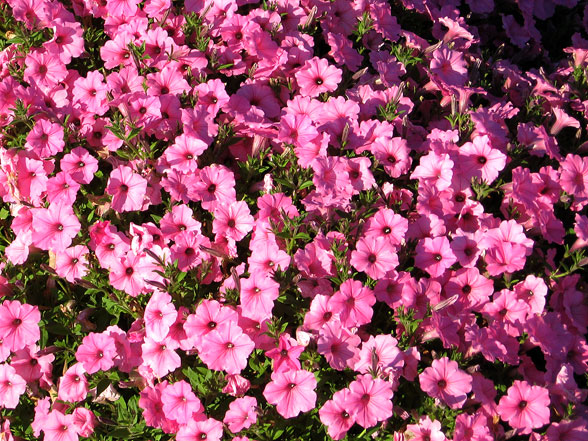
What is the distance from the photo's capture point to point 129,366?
297 cm

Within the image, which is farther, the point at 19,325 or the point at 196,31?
the point at 196,31

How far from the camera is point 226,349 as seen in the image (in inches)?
110

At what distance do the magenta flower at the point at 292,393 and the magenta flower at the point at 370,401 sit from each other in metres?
0.17

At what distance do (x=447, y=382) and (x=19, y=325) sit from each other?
6.56 feet

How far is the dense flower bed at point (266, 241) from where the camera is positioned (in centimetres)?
286

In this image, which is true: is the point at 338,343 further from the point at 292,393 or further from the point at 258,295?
the point at 258,295

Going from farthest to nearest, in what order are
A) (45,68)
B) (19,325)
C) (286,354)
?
1. (45,68)
2. (19,325)
3. (286,354)

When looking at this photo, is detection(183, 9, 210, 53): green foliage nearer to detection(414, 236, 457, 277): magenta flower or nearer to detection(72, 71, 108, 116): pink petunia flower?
detection(72, 71, 108, 116): pink petunia flower

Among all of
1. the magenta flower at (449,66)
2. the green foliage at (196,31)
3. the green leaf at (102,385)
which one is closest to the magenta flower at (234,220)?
the green leaf at (102,385)

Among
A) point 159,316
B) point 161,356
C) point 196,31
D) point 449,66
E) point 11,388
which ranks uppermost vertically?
point 196,31

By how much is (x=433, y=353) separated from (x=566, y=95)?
223 cm

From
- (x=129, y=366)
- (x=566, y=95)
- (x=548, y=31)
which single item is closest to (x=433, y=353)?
(x=129, y=366)

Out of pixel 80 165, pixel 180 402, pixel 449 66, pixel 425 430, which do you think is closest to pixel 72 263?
pixel 80 165

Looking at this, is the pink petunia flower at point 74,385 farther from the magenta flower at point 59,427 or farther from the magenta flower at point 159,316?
the magenta flower at point 159,316
